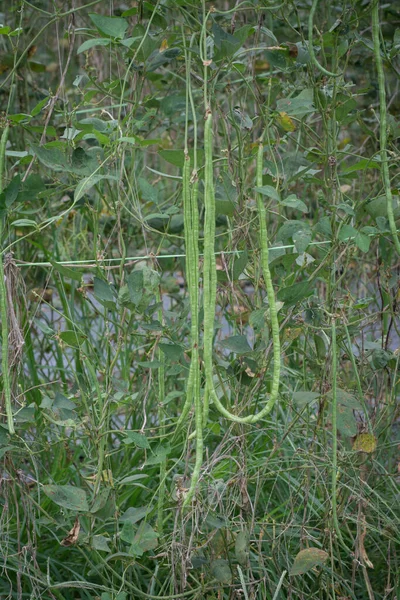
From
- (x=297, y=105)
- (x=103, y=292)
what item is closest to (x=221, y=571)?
(x=103, y=292)

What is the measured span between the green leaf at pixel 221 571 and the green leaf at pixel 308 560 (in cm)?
11

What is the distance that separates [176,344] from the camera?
4.40 ft

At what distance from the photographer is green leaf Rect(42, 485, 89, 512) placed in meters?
1.38

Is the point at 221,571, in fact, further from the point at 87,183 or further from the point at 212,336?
the point at 87,183

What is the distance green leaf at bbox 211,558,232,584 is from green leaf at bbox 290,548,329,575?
0.11m

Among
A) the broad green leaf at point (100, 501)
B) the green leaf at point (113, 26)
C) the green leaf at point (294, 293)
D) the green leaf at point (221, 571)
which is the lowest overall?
the green leaf at point (221, 571)

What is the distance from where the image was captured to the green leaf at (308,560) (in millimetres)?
1378

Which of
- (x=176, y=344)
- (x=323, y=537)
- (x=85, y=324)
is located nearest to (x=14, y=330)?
(x=176, y=344)

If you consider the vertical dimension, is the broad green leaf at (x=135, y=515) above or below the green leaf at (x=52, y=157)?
below

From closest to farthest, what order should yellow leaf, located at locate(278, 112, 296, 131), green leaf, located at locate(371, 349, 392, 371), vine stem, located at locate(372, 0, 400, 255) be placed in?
vine stem, located at locate(372, 0, 400, 255) → yellow leaf, located at locate(278, 112, 296, 131) → green leaf, located at locate(371, 349, 392, 371)

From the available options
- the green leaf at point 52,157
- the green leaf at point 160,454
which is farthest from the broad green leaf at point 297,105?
the green leaf at point 160,454

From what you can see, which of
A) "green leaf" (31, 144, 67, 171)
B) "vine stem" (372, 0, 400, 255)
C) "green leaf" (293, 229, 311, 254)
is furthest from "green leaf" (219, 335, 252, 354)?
"green leaf" (31, 144, 67, 171)

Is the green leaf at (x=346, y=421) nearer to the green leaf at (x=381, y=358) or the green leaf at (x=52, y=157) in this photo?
the green leaf at (x=381, y=358)

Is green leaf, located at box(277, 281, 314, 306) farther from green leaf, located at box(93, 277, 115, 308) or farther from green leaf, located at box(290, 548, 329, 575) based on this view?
green leaf, located at box(290, 548, 329, 575)
